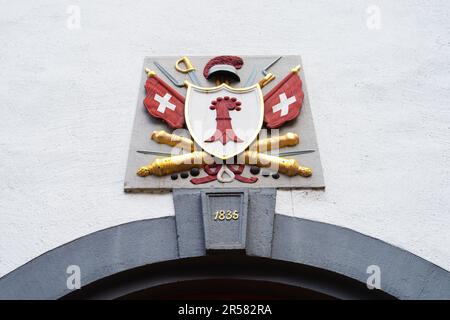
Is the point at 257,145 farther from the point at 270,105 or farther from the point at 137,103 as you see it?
the point at 137,103

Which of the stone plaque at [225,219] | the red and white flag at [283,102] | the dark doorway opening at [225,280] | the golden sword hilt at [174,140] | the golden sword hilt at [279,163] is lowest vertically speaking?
the dark doorway opening at [225,280]

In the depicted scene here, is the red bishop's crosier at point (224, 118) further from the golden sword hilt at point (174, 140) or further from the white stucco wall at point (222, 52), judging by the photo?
the white stucco wall at point (222, 52)

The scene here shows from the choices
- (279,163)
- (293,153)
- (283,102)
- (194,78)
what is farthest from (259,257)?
(194,78)

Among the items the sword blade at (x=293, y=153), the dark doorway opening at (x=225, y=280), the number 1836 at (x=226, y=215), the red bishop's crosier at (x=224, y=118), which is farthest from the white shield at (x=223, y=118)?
the dark doorway opening at (x=225, y=280)

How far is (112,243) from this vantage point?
412cm

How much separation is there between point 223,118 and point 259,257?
868mm

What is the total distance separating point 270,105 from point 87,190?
114cm

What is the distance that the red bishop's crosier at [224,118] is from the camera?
4.43 metres

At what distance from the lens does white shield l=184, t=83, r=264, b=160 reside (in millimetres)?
4410

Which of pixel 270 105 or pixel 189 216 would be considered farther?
pixel 270 105

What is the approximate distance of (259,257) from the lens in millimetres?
4082

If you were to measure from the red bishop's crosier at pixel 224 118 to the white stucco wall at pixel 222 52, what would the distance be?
455 millimetres

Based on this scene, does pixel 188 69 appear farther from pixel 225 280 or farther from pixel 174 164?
pixel 225 280
